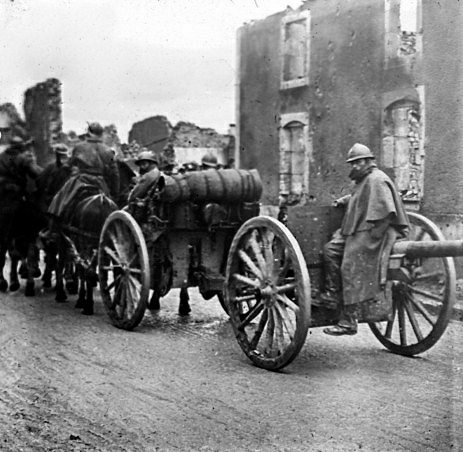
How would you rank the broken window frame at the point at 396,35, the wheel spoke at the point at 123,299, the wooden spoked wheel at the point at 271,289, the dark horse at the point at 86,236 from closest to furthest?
the wooden spoked wheel at the point at 271,289 < the wheel spoke at the point at 123,299 < the dark horse at the point at 86,236 < the broken window frame at the point at 396,35

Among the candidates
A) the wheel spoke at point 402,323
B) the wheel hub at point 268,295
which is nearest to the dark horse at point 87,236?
the wheel hub at point 268,295

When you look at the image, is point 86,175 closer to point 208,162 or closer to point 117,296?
point 208,162

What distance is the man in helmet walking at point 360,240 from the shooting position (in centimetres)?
570

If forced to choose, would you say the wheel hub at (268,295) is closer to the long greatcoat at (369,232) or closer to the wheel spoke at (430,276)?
the long greatcoat at (369,232)

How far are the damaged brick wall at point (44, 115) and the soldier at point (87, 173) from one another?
23.7 ft

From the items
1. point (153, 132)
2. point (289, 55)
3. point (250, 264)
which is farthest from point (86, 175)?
point (153, 132)

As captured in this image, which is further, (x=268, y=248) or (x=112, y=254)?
(x=112, y=254)

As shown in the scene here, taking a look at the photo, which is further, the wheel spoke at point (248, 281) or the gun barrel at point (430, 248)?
the wheel spoke at point (248, 281)

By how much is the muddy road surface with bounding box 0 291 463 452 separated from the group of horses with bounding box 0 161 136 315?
53.1 inches

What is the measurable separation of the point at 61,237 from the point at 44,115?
7.94 metres

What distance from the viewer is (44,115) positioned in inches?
648

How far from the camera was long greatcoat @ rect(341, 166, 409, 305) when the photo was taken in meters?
5.68

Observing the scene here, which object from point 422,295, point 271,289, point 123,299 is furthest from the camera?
point 123,299

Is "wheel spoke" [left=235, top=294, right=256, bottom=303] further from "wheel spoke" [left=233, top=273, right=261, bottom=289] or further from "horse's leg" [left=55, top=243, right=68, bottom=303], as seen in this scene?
"horse's leg" [left=55, top=243, right=68, bottom=303]
